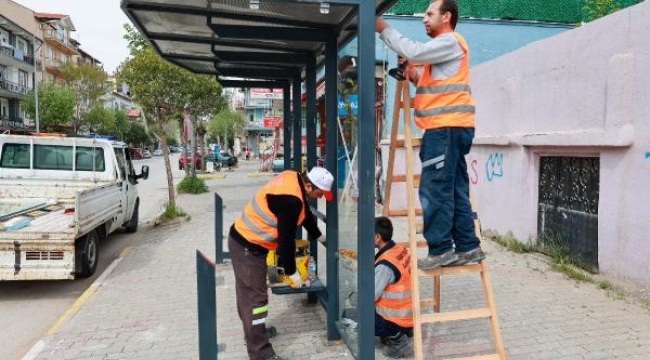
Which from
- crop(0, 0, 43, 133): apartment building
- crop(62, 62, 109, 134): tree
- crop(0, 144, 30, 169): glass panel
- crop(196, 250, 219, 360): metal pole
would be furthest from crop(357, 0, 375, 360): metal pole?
crop(62, 62, 109, 134): tree

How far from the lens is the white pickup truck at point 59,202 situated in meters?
5.68

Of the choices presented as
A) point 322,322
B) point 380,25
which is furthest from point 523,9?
point 380,25

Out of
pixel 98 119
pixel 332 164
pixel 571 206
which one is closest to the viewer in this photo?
pixel 332 164

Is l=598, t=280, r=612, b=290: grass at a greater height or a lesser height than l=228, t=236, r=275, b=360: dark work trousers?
lesser

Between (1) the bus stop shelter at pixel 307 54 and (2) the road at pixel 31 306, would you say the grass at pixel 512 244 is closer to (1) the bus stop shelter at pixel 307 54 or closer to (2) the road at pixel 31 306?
(1) the bus stop shelter at pixel 307 54

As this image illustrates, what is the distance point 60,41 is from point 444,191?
61.3 meters

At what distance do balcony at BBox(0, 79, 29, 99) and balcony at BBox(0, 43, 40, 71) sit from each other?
1689 millimetres

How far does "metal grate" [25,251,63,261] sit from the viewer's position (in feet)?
18.7

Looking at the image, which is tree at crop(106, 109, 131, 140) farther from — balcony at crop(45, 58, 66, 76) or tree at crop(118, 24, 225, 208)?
tree at crop(118, 24, 225, 208)

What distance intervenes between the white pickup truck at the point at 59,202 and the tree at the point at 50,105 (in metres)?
33.7

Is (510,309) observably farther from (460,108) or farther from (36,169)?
(36,169)

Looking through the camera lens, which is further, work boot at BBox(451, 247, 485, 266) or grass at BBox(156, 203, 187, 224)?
grass at BBox(156, 203, 187, 224)

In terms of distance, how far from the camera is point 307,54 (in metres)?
4.97

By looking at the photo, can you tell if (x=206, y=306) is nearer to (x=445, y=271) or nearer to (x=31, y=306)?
(x=445, y=271)
